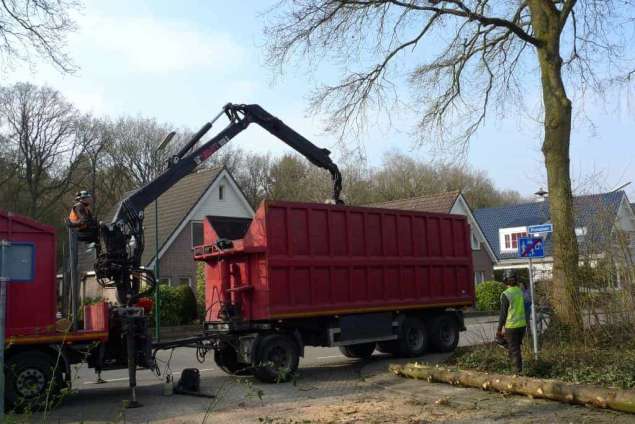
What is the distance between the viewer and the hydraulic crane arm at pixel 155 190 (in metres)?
11.0

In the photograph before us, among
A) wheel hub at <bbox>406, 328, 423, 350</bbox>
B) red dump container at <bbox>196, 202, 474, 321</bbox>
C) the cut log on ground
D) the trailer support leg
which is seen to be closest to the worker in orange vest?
the trailer support leg

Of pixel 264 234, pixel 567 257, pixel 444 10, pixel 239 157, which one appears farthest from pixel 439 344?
pixel 239 157

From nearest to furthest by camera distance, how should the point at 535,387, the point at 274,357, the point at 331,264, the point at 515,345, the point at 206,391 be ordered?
1. the point at 535,387
2. the point at 515,345
3. the point at 206,391
4. the point at 274,357
5. the point at 331,264

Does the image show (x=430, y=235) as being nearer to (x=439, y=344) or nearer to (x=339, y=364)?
(x=439, y=344)

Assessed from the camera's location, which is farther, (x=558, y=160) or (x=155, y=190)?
(x=558, y=160)

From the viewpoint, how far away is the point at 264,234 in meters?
11.9

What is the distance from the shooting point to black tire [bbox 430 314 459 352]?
591 inches

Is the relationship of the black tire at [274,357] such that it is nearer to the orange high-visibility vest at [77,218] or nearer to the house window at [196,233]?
the orange high-visibility vest at [77,218]

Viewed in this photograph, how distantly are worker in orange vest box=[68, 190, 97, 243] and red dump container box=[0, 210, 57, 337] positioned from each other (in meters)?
0.60

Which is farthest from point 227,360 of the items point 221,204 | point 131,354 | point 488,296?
point 488,296

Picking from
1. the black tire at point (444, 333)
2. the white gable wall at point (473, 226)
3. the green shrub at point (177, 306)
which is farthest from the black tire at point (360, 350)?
the white gable wall at point (473, 226)

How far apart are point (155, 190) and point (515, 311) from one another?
636cm

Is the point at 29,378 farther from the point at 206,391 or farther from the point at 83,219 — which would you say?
the point at 206,391

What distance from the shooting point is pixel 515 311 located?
34.8 feet
